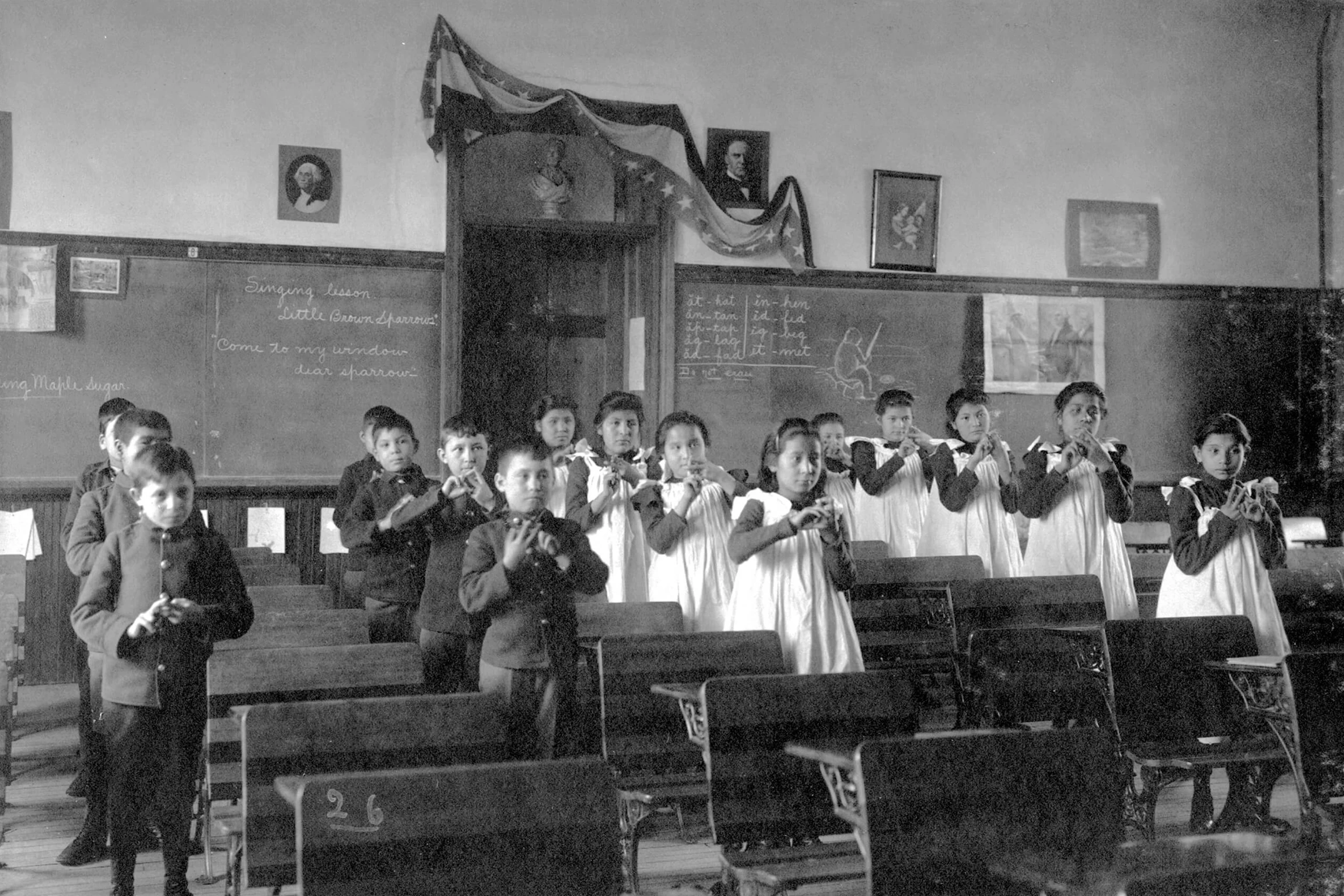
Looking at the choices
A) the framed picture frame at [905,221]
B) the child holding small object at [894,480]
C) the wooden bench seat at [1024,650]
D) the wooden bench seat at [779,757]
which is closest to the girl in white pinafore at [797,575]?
the wooden bench seat at [1024,650]

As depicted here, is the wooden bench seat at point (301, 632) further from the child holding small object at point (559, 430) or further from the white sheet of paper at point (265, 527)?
the white sheet of paper at point (265, 527)

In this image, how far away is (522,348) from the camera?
746 cm

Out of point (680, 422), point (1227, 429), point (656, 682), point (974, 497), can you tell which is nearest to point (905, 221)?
point (974, 497)

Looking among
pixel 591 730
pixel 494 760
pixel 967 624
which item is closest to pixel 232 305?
pixel 591 730

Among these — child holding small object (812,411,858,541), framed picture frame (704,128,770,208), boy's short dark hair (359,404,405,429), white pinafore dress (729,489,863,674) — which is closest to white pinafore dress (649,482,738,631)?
white pinafore dress (729,489,863,674)

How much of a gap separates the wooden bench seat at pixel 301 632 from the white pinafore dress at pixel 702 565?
141cm

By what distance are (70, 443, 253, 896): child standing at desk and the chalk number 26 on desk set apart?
1.21 metres

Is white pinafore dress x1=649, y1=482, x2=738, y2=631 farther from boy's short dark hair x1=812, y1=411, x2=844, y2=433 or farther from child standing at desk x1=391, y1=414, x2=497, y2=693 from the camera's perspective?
boy's short dark hair x1=812, y1=411, x2=844, y2=433

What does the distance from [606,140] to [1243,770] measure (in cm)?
460

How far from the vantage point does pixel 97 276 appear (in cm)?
625

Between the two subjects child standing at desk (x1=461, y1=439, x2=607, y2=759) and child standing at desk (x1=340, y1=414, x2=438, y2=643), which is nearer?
child standing at desk (x1=461, y1=439, x2=607, y2=759)

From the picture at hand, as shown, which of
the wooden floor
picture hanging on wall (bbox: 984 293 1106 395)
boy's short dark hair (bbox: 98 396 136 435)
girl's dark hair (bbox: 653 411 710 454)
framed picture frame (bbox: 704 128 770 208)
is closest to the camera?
the wooden floor

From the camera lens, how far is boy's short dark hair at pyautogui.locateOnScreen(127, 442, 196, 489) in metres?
2.89

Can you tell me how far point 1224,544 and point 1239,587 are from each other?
15 cm
